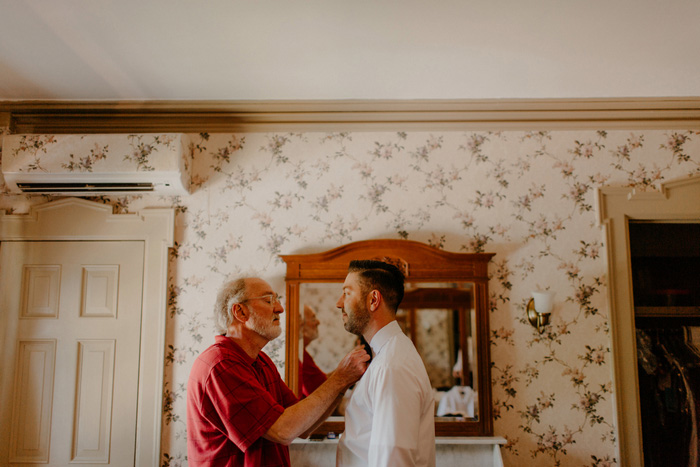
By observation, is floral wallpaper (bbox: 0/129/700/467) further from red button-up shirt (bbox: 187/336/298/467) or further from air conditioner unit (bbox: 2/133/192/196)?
red button-up shirt (bbox: 187/336/298/467)

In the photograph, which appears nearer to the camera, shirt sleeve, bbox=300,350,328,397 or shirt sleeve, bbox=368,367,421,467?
shirt sleeve, bbox=368,367,421,467

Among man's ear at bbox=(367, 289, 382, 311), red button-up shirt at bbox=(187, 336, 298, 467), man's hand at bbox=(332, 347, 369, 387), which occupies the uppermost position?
man's ear at bbox=(367, 289, 382, 311)

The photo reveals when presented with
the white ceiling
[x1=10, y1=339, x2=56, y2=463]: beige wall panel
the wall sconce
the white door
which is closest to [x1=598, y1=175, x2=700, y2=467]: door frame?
the wall sconce

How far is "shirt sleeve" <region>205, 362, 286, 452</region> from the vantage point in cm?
186

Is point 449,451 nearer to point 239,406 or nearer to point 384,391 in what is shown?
point 384,391

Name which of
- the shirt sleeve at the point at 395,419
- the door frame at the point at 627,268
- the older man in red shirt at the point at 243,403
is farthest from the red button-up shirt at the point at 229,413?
the door frame at the point at 627,268

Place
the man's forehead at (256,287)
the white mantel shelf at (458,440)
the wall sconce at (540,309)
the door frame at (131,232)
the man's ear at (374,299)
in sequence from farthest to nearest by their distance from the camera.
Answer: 1. the door frame at (131,232)
2. the wall sconce at (540,309)
3. the white mantel shelf at (458,440)
4. the man's forehead at (256,287)
5. the man's ear at (374,299)

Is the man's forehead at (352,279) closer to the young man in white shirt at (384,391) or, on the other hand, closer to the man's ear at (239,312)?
the young man in white shirt at (384,391)

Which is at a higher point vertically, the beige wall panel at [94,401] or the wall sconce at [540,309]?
the wall sconce at [540,309]

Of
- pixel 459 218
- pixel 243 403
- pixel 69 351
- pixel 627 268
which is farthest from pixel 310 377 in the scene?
pixel 627 268

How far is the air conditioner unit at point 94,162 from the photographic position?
8.93ft

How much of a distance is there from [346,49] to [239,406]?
1603mm

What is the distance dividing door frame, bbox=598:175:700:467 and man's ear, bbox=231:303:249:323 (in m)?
1.95

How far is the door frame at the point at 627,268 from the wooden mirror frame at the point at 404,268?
69 centimetres
